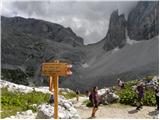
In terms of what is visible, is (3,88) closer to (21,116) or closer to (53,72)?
(21,116)

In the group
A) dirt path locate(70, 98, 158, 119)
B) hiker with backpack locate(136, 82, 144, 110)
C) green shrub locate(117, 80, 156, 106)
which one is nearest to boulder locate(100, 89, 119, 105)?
green shrub locate(117, 80, 156, 106)

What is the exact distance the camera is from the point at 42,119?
1806 cm

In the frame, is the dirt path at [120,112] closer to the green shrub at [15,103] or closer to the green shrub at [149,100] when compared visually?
the green shrub at [149,100]

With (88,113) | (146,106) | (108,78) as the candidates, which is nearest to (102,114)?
(88,113)

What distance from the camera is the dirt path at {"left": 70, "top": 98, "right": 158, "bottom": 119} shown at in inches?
896

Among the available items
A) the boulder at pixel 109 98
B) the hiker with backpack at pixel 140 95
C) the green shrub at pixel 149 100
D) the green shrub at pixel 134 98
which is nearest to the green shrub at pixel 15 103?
the boulder at pixel 109 98

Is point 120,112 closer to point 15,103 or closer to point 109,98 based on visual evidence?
point 109,98

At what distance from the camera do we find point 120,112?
81.0 ft

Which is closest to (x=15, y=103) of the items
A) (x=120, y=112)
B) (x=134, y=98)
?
(x=120, y=112)

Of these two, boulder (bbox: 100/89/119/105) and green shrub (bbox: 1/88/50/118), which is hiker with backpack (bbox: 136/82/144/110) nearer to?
boulder (bbox: 100/89/119/105)

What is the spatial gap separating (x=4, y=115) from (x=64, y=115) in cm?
323

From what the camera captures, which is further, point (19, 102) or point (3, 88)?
point (3, 88)

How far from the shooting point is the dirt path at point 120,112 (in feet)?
74.6

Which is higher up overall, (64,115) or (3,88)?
(3,88)
